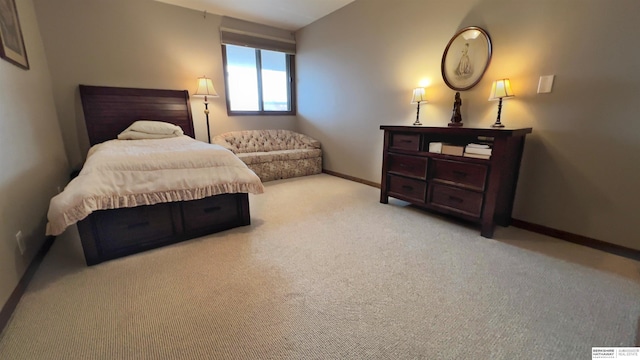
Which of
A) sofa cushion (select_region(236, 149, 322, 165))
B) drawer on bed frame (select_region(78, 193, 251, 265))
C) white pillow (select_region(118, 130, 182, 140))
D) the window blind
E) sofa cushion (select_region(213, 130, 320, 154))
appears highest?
A: the window blind

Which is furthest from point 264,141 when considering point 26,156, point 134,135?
point 26,156

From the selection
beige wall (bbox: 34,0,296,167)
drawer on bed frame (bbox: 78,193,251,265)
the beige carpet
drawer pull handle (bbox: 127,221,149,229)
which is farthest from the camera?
beige wall (bbox: 34,0,296,167)

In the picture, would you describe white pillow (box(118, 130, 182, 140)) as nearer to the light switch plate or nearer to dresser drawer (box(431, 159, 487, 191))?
dresser drawer (box(431, 159, 487, 191))

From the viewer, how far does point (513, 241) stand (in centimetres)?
212

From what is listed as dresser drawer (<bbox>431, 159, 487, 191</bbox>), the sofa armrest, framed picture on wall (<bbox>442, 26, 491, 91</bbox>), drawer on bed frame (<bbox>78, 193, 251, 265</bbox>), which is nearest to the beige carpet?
drawer on bed frame (<bbox>78, 193, 251, 265</bbox>)

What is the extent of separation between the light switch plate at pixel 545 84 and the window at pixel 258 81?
3.81m

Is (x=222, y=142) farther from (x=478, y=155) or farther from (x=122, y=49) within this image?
(x=478, y=155)

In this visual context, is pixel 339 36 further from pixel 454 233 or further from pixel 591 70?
pixel 454 233

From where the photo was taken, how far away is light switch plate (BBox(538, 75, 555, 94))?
6.89 feet

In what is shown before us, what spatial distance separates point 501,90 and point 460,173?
786 mm

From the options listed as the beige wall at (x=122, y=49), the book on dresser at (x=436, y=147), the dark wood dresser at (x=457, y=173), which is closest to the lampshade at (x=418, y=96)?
the dark wood dresser at (x=457, y=173)

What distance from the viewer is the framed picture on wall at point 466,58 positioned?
244 centimetres

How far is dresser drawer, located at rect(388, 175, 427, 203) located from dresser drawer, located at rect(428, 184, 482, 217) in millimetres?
92

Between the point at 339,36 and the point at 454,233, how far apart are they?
3.26 meters
